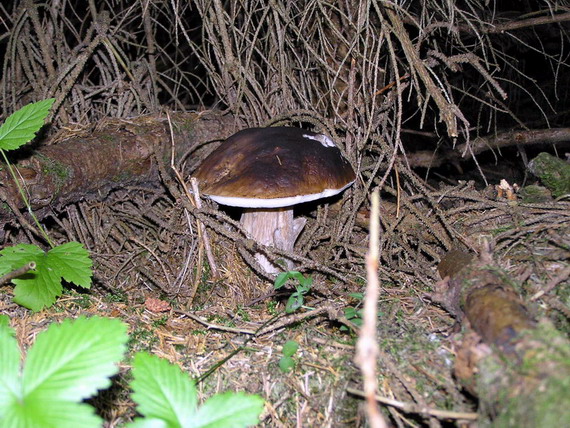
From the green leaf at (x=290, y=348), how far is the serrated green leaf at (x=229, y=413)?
2.11 ft

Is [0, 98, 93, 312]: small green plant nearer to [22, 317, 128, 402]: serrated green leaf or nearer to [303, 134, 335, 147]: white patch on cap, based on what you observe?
[22, 317, 128, 402]: serrated green leaf

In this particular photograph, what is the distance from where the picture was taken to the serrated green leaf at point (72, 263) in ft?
7.22

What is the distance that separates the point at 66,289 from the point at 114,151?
904 mm

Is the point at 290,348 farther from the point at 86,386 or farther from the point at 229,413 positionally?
the point at 86,386

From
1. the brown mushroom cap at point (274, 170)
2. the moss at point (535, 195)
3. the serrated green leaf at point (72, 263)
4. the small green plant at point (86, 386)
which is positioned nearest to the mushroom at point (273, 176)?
the brown mushroom cap at point (274, 170)

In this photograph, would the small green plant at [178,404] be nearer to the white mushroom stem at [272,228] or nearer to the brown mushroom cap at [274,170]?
the brown mushroom cap at [274,170]

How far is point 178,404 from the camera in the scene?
50.2 inches

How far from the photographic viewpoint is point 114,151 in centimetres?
280

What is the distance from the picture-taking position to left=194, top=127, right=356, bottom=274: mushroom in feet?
7.55

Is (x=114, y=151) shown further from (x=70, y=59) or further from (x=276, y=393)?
(x=276, y=393)

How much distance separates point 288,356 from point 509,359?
0.91m

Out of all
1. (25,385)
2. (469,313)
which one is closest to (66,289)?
(25,385)

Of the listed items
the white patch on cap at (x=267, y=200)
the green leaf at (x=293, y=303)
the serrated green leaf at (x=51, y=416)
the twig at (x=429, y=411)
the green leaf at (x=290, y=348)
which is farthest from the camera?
the white patch on cap at (x=267, y=200)

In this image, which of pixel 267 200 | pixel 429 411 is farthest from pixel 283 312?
pixel 429 411
